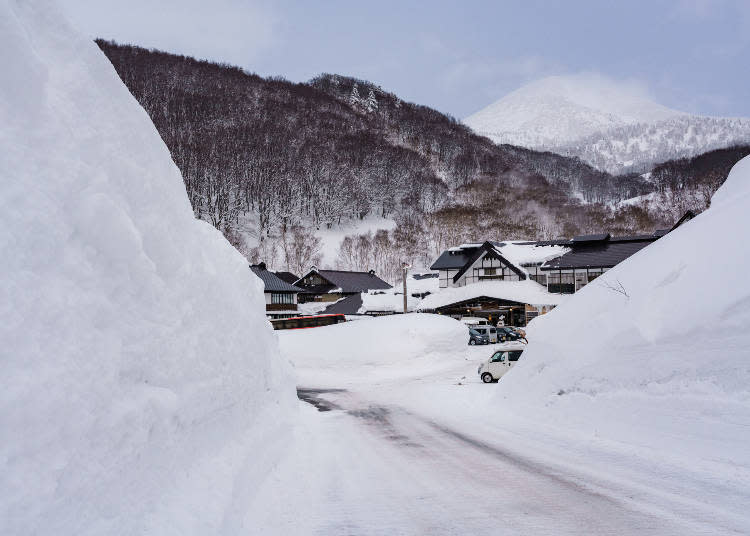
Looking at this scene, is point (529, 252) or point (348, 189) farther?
point (348, 189)

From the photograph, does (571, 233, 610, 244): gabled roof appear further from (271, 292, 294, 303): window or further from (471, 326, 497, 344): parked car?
(271, 292, 294, 303): window

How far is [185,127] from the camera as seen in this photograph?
563 feet

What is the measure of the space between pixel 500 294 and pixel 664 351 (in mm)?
46757

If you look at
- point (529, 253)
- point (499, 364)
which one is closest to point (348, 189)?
point (529, 253)

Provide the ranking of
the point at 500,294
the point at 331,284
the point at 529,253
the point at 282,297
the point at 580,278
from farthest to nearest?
the point at 331,284
the point at 282,297
the point at 529,253
the point at 500,294
the point at 580,278

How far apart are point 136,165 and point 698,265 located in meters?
11.1

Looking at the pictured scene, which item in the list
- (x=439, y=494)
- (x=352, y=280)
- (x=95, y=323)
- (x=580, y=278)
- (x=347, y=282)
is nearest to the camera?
(x=95, y=323)

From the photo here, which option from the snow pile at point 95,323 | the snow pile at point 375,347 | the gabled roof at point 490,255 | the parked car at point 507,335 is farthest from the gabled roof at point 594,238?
the snow pile at point 95,323

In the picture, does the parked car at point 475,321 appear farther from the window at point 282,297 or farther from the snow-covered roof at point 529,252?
the window at point 282,297

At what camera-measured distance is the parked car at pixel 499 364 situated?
69.0 feet

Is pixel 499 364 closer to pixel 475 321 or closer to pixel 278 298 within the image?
pixel 475 321

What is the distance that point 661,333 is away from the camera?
9.86 metres

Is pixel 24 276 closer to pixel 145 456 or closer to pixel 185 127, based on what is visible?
pixel 145 456

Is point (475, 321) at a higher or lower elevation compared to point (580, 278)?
A: lower
